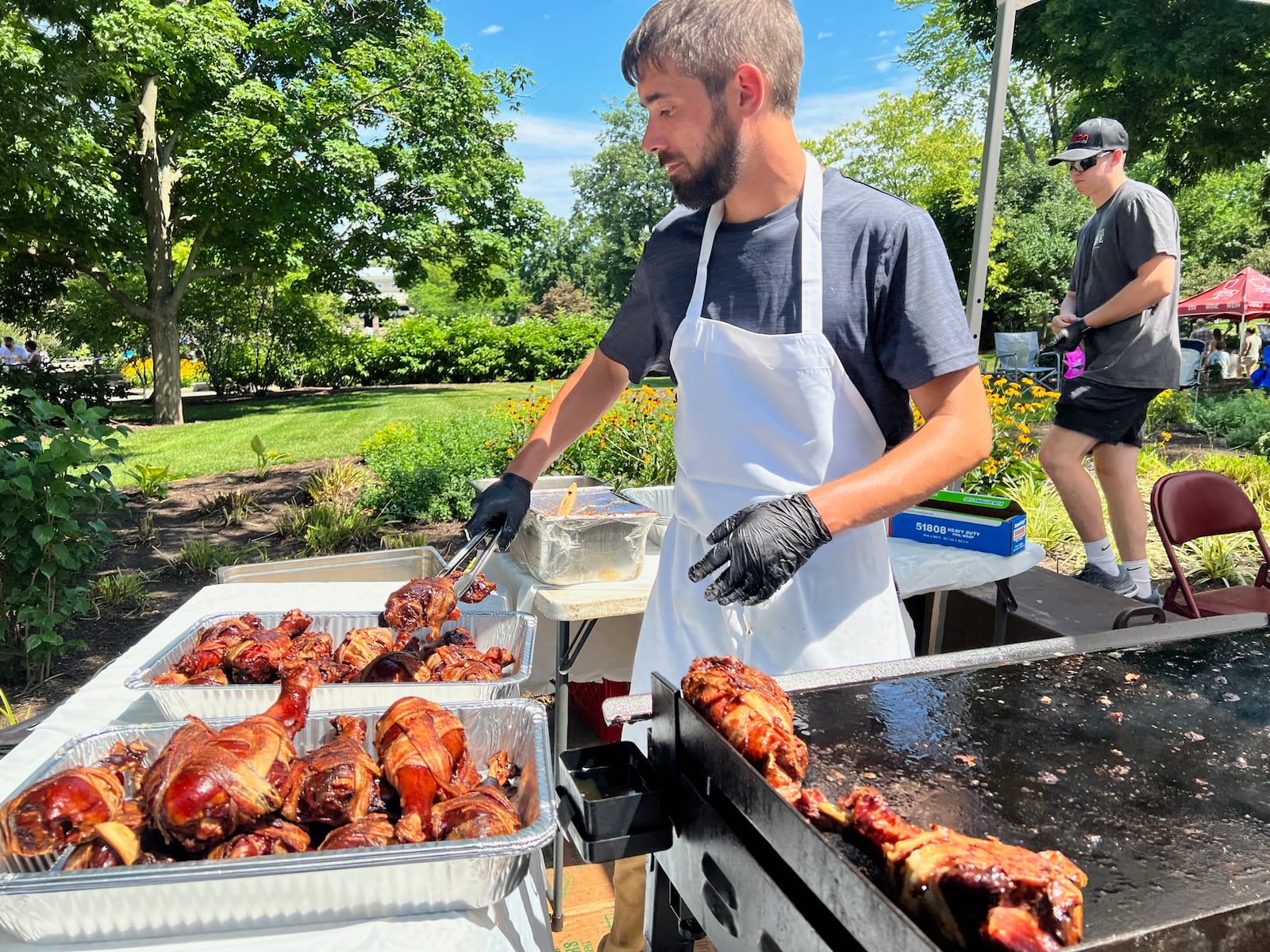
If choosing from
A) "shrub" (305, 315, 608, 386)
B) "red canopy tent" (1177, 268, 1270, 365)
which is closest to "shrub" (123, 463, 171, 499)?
"shrub" (305, 315, 608, 386)

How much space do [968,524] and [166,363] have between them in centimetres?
1553

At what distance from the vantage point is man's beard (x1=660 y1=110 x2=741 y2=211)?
1.79m

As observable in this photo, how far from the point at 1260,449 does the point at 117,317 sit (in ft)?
70.3

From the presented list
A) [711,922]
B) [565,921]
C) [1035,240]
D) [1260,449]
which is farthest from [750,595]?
[1035,240]

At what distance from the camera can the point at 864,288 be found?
1.81m

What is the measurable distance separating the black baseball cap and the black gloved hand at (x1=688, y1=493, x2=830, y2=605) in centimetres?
392

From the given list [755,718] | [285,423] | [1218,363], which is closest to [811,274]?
[755,718]

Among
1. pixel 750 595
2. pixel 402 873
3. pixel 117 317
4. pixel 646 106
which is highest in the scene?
pixel 117 317

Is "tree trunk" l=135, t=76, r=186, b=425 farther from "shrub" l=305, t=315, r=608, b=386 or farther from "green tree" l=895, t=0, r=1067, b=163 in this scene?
"green tree" l=895, t=0, r=1067, b=163

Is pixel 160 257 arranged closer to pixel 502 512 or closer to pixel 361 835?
pixel 502 512

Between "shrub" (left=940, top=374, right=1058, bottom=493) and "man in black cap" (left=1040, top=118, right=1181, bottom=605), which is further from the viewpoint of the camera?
"shrub" (left=940, top=374, right=1058, bottom=493)

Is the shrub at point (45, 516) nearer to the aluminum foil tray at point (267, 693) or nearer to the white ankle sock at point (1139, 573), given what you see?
the aluminum foil tray at point (267, 693)

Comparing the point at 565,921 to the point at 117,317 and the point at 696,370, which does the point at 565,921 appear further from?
the point at 117,317

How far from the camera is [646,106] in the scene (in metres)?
1.86
